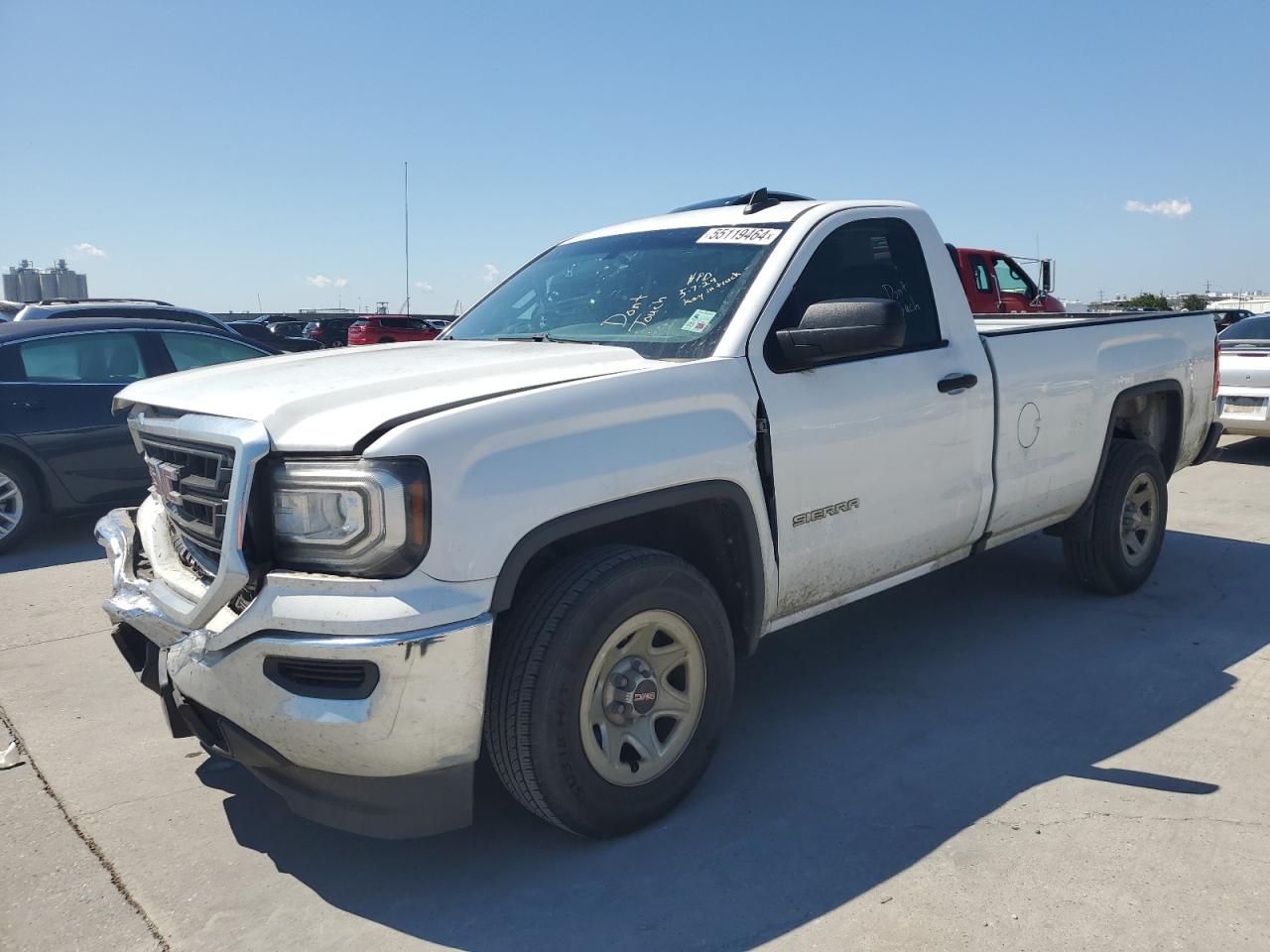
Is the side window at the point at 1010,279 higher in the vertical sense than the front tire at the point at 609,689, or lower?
higher

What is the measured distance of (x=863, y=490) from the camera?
377 cm

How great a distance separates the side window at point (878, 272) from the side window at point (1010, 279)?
11085 millimetres

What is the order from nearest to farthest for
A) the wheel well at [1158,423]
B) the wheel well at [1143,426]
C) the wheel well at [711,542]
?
the wheel well at [711,542]
the wheel well at [1143,426]
the wheel well at [1158,423]

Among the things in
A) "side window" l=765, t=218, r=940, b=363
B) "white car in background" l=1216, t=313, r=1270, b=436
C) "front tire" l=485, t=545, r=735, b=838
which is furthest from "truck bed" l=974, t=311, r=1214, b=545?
"white car in background" l=1216, t=313, r=1270, b=436

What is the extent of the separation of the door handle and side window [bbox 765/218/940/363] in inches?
6.9

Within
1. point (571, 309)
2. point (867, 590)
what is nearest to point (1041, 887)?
point (867, 590)

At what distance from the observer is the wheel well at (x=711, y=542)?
321 centimetres

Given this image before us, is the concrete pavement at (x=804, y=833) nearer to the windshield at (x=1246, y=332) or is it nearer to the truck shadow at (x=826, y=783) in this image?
the truck shadow at (x=826, y=783)

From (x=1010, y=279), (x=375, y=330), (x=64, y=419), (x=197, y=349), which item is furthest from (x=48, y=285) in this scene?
(x=64, y=419)

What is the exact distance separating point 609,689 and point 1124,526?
3.67 meters

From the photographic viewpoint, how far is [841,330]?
3.43m

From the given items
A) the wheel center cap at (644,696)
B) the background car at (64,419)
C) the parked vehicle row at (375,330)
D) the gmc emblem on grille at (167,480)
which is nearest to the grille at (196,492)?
the gmc emblem on grille at (167,480)

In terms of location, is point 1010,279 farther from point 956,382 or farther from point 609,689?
point 609,689

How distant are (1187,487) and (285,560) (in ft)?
27.8
